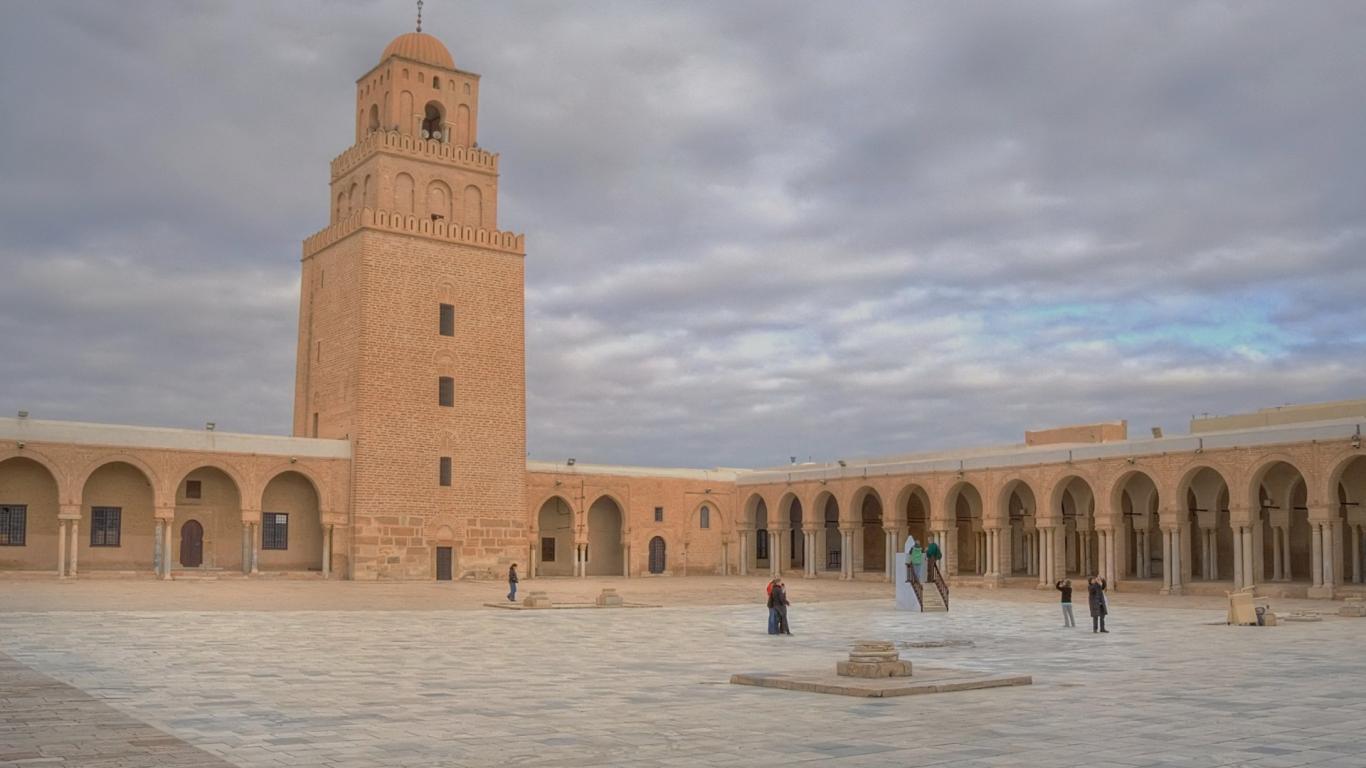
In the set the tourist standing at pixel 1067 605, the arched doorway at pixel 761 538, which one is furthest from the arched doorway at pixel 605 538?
the tourist standing at pixel 1067 605

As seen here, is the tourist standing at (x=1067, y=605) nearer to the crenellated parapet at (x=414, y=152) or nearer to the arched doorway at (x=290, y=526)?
the arched doorway at (x=290, y=526)

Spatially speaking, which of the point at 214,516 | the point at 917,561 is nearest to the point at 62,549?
the point at 214,516

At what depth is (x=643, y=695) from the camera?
35.6 ft

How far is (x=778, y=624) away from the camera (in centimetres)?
1869

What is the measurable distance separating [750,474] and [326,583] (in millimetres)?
18348

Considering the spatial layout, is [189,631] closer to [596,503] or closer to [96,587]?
[96,587]

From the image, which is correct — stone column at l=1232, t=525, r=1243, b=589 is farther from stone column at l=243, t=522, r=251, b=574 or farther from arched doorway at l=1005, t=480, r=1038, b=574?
stone column at l=243, t=522, r=251, b=574

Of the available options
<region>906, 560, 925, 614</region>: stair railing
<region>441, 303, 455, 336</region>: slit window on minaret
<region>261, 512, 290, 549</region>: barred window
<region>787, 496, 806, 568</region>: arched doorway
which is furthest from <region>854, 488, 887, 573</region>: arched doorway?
<region>261, 512, 290, 549</region>: barred window

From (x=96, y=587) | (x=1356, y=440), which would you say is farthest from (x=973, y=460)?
(x=96, y=587)

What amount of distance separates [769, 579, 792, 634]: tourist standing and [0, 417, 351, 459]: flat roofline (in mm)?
20987

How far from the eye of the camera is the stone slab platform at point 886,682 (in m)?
10.6

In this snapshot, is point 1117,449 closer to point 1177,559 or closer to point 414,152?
point 1177,559

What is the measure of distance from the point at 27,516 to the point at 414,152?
15.3m

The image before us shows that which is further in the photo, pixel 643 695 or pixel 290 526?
pixel 290 526
